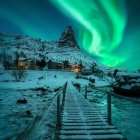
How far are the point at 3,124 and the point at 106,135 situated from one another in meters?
6.04

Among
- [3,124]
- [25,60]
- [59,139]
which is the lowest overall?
[3,124]

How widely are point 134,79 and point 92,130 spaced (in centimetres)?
2528

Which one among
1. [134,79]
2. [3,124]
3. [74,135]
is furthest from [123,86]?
[74,135]

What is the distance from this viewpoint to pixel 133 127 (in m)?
9.38

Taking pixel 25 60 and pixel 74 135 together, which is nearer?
pixel 74 135

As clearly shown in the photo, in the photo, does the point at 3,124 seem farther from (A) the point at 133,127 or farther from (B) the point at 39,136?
(A) the point at 133,127

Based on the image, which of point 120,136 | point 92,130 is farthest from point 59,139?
point 120,136

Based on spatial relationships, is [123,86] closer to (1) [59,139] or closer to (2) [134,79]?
(2) [134,79]

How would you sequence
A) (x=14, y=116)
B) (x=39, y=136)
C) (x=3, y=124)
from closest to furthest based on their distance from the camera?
(x=39, y=136)
(x=3, y=124)
(x=14, y=116)

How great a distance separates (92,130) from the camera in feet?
21.8

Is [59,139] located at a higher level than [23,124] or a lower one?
higher

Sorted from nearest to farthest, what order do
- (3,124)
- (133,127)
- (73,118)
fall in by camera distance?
(73,118) < (133,127) < (3,124)

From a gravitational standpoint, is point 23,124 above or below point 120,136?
below

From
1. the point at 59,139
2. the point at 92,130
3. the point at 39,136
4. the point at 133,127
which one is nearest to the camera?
the point at 59,139
